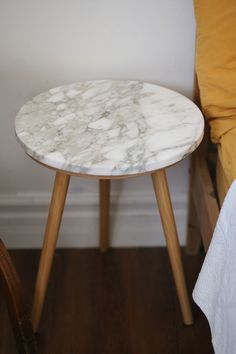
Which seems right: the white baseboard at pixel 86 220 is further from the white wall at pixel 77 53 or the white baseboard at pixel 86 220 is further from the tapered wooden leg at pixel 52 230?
the tapered wooden leg at pixel 52 230

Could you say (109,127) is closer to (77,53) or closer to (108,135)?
(108,135)

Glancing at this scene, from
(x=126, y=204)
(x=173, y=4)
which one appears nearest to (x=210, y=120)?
(x=173, y=4)

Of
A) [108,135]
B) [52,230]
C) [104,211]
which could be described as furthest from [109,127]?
[104,211]

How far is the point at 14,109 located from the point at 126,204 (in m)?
0.40

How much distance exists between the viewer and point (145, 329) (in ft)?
3.82

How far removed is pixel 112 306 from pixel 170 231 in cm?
33

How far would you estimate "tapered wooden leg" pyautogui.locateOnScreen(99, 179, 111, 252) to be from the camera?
1208 mm

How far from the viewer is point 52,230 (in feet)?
3.24

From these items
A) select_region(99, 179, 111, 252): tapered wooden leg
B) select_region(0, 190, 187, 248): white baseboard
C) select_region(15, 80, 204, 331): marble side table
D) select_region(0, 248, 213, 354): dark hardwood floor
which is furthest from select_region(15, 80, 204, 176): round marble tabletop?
select_region(0, 248, 213, 354): dark hardwood floor

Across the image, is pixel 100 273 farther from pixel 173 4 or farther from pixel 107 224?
pixel 173 4

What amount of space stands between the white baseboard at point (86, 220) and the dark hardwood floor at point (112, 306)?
33mm

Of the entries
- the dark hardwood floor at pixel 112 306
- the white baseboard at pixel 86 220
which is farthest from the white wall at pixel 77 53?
the dark hardwood floor at pixel 112 306

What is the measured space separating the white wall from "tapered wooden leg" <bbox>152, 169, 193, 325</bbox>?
0.30 m

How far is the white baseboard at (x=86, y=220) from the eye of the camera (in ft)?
4.27
